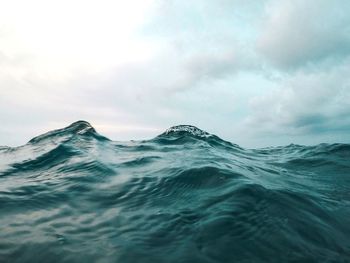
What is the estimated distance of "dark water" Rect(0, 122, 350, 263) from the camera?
167 inches

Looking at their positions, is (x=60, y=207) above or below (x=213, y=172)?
below

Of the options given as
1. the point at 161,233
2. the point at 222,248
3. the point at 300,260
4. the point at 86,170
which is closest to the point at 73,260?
the point at 161,233

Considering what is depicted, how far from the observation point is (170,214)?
18.3 feet

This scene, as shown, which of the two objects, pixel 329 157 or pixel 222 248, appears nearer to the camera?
pixel 222 248

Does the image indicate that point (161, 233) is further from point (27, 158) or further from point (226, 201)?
point (27, 158)

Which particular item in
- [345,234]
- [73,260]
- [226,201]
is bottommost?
[73,260]

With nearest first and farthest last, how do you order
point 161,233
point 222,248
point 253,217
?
point 222,248
point 161,233
point 253,217

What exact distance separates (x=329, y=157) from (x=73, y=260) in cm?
1106

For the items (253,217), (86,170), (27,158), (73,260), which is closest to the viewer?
(73,260)

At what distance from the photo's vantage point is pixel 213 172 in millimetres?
8062

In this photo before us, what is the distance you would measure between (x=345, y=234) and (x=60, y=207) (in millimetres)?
4867

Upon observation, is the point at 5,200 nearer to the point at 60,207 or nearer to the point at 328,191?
the point at 60,207

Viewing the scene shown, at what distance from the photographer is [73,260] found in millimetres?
4004

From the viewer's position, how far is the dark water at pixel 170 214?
13.9ft
